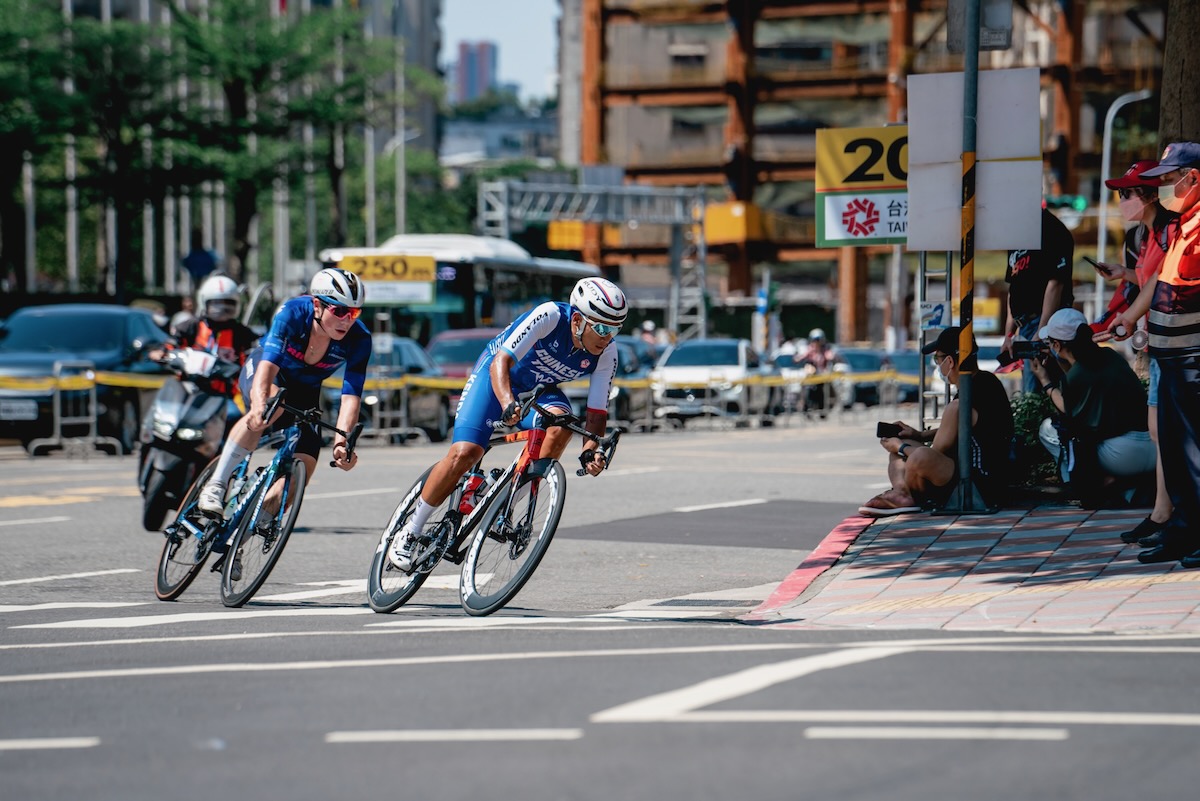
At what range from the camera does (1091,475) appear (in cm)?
1165

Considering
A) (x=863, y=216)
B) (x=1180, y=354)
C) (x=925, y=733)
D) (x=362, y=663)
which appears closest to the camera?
(x=925, y=733)

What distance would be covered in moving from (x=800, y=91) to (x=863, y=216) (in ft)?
237

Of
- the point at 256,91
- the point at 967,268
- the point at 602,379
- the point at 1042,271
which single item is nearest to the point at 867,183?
the point at 1042,271

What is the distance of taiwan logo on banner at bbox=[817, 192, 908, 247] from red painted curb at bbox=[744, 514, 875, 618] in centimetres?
418

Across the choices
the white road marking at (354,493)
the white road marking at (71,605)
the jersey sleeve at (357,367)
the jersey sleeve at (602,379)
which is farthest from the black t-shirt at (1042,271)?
the white road marking at (354,493)

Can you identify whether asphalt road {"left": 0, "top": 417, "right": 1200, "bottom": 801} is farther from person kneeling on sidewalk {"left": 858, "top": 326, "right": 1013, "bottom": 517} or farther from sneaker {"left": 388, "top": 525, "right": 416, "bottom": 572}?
person kneeling on sidewalk {"left": 858, "top": 326, "right": 1013, "bottom": 517}

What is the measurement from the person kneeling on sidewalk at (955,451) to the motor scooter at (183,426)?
4.26 meters

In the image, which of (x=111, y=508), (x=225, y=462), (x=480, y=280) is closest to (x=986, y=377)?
(x=225, y=462)

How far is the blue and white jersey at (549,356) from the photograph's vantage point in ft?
28.9

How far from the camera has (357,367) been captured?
32.9 feet

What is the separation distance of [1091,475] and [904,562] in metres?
2.06

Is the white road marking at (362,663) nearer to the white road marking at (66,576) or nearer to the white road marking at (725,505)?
the white road marking at (66,576)

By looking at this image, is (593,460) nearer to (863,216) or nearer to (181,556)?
(181,556)

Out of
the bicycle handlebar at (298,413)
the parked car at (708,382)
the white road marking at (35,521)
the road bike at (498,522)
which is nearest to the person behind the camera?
the road bike at (498,522)
